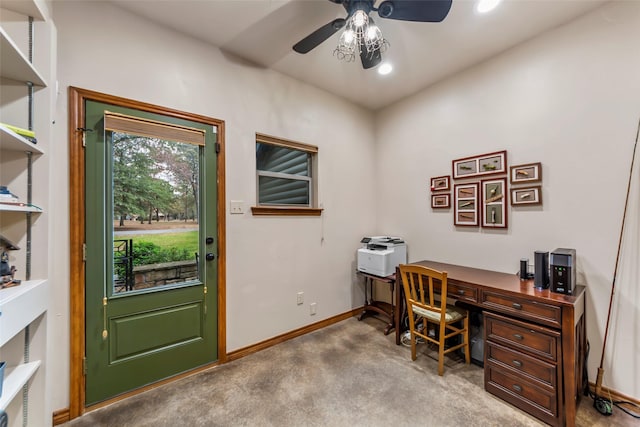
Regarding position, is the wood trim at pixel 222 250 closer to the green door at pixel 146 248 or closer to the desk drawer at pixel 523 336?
the green door at pixel 146 248

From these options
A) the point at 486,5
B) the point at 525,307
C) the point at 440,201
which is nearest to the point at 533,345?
the point at 525,307

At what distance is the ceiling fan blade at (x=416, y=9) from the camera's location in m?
1.44

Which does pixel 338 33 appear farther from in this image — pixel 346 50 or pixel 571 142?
pixel 571 142

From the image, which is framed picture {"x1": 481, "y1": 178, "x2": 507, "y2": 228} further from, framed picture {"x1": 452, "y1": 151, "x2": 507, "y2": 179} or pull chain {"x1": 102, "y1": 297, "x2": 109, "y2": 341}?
pull chain {"x1": 102, "y1": 297, "x2": 109, "y2": 341}

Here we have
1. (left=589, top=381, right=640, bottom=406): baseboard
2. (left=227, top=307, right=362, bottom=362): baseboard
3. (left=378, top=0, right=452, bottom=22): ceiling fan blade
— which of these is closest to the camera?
(left=378, top=0, right=452, bottom=22): ceiling fan blade

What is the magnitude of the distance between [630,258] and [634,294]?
0.25 meters

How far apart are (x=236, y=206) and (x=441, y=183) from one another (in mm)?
2232

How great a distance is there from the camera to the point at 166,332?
202 centimetres

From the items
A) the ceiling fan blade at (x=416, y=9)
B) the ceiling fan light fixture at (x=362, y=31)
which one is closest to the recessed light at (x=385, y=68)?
the ceiling fan light fixture at (x=362, y=31)

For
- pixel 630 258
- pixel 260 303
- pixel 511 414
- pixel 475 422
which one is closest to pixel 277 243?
pixel 260 303

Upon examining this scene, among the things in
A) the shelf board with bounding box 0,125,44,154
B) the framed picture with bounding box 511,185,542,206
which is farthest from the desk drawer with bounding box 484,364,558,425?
the shelf board with bounding box 0,125,44,154

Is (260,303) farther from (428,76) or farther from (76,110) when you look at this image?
(428,76)

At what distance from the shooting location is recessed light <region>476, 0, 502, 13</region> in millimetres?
1716

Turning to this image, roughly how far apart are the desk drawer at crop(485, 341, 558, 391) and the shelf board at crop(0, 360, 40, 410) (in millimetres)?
2698
